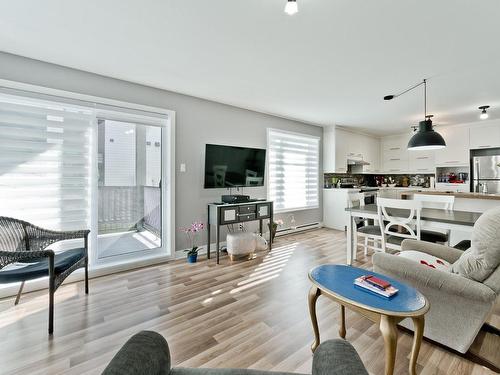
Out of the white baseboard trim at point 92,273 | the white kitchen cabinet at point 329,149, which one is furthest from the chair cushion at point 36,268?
the white kitchen cabinet at point 329,149

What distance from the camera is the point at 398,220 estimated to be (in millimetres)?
2682

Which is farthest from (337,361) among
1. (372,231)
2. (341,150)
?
(341,150)

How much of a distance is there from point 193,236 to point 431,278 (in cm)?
293

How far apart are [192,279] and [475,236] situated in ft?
8.54

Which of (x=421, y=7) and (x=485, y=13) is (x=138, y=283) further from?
(x=485, y=13)

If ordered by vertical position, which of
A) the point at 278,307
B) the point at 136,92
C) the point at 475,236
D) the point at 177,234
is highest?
the point at 136,92

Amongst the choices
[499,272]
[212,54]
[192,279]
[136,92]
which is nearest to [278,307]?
[192,279]

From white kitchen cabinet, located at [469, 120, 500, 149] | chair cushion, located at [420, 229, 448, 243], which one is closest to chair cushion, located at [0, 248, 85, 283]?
chair cushion, located at [420, 229, 448, 243]

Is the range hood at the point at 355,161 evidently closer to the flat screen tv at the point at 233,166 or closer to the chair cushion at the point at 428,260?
the flat screen tv at the point at 233,166

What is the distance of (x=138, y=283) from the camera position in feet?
8.80

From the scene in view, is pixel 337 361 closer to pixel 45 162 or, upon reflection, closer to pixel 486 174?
pixel 45 162

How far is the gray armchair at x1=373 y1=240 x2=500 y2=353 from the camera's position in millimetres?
1446

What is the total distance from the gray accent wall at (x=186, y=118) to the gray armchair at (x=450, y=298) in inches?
104

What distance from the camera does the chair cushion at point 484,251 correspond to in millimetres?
1432
